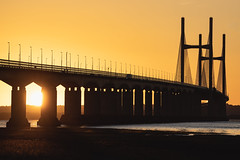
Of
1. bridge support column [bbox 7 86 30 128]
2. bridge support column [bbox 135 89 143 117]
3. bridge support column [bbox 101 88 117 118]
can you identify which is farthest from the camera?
bridge support column [bbox 135 89 143 117]

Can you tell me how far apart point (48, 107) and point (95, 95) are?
1001 inches

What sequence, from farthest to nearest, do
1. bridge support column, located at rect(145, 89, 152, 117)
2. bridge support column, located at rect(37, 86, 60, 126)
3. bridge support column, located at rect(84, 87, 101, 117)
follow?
bridge support column, located at rect(145, 89, 152, 117) < bridge support column, located at rect(84, 87, 101, 117) < bridge support column, located at rect(37, 86, 60, 126)

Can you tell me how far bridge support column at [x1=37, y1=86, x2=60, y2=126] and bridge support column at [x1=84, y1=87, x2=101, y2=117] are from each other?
2361 cm

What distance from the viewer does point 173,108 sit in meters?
193

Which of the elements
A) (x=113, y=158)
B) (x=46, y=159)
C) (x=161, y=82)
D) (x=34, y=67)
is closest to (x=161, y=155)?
(x=113, y=158)

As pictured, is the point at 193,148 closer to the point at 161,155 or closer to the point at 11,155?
the point at 161,155

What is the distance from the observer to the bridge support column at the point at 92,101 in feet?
435

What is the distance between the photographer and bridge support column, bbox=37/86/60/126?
356 feet

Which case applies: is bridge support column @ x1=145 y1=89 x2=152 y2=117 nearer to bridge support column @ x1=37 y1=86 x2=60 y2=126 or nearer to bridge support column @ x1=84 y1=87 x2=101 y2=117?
bridge support column @ x1=84 y1=87 x2=101 y2=117

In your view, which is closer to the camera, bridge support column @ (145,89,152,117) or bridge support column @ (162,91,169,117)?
bridge support column @ (145,89,152,117)

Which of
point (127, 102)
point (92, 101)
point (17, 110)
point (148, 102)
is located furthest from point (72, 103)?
point (148, 102)

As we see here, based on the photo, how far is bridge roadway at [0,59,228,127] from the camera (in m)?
99.2

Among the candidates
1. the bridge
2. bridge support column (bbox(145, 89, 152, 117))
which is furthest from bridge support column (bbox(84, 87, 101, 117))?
bridge support column (bbox(145, 89, 152, 117))

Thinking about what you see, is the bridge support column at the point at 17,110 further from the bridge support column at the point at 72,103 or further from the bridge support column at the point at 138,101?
the bridge support column at the point at 138,101
